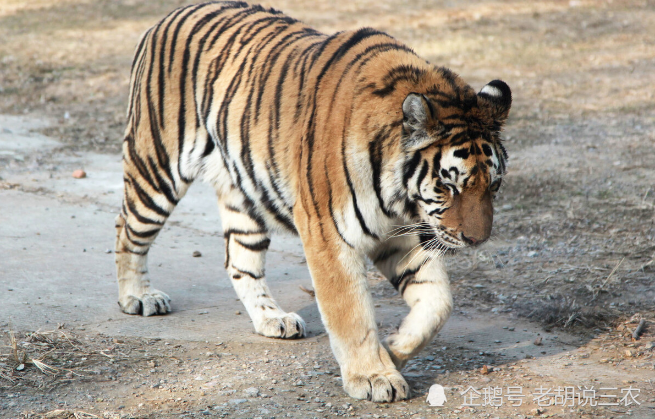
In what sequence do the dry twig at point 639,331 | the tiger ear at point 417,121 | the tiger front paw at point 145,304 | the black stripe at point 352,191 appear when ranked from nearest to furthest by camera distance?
the tiger ear at point 417,121, the black stripe at point 352,191, the dry twig at point 639,331, the tiger front paw at point 145,304

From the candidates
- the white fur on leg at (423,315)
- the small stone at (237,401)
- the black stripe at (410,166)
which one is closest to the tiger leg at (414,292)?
the white fur on leg at (423,315)

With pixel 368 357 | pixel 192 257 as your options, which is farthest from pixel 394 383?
pixel 192 257

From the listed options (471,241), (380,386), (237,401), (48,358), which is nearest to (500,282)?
(471,241)

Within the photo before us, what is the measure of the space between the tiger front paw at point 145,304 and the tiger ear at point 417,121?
181cm

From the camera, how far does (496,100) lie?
298cm

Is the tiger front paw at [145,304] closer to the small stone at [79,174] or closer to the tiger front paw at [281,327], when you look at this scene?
the tiger front paw at [281,327]

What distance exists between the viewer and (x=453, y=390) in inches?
123

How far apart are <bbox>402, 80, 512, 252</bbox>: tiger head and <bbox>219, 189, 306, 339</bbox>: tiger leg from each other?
1119 mm

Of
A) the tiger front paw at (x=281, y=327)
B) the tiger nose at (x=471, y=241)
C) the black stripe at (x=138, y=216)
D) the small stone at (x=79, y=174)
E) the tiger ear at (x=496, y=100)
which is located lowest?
the small stone at (x=79, y=174)

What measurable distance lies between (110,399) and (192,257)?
6.46 feet

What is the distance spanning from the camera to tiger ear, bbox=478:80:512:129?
9.75 feet

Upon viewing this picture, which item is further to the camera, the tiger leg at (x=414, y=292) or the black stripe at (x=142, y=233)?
the black stripe at (x=142, y=233)

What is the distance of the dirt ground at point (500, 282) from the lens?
3.05 meters

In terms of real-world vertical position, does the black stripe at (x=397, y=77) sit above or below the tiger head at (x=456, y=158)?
above
